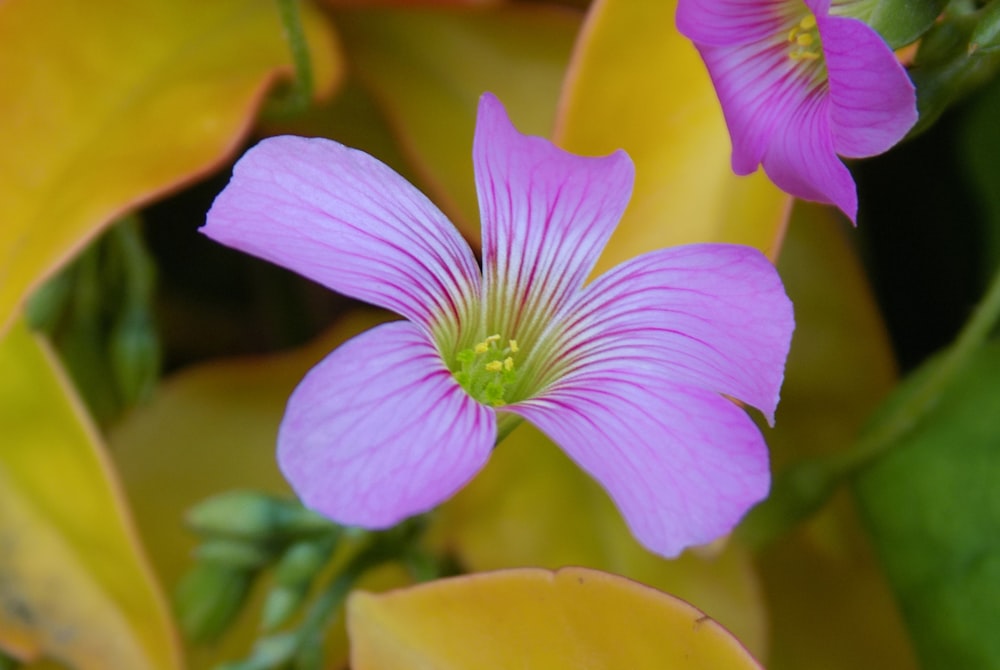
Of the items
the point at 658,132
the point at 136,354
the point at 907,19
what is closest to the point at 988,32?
the point at 907,19

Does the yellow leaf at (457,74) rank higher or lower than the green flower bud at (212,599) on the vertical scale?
higher

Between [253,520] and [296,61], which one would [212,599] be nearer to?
[253,520]

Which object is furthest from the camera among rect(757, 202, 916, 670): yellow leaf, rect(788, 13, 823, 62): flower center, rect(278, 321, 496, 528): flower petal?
rect(757, 202, 916, 670): yellow leaf

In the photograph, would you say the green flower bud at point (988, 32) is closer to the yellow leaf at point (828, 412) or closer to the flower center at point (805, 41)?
the flower center at point (805, 41)

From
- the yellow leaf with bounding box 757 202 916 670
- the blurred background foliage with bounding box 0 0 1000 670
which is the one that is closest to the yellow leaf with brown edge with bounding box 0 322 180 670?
the blurred background foliage with bounding box 0 0 1000 670

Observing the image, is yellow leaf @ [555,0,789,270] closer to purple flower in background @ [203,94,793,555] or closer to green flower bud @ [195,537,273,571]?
purple flower in background @ [203,94,793,555]

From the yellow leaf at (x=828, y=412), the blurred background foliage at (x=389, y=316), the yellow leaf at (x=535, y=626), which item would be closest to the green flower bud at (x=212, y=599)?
the blurred background foliage at (x=389, y=316)

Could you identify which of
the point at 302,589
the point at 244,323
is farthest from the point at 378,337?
the point at 244,323
